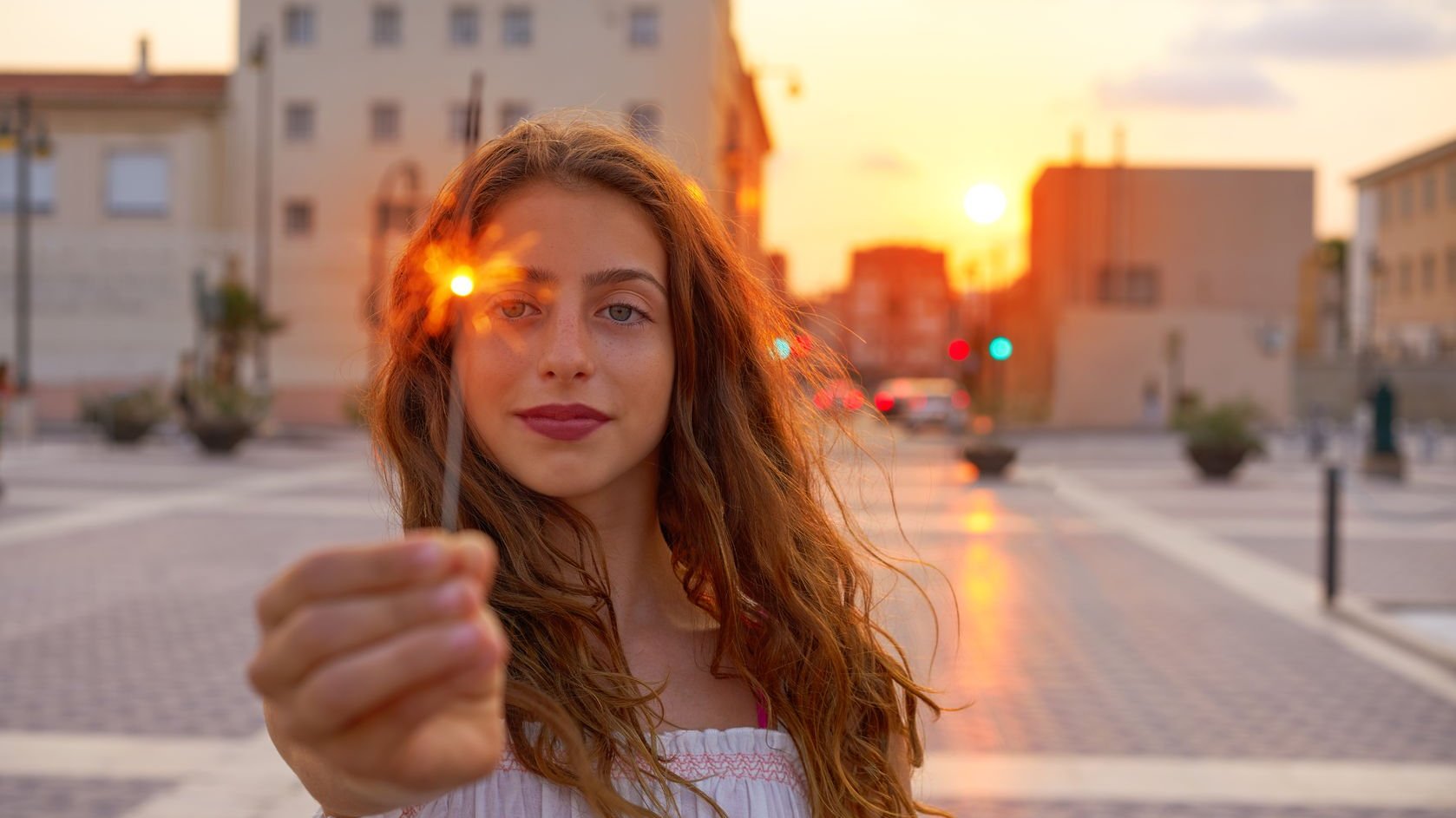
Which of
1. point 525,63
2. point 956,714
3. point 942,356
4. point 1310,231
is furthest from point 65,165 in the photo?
point 942,356

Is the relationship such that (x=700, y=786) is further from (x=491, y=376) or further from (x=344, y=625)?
(x=344, y=625)

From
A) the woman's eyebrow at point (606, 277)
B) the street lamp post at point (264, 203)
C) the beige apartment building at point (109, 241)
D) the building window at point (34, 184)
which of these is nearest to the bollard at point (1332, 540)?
the woman's eyebrow at point (606, 277)

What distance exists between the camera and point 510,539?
72.1 inches

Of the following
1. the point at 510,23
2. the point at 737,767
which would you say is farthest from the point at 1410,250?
the point at 737,767

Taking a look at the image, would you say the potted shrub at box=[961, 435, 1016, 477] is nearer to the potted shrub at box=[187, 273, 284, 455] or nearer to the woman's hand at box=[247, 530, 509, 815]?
the potted shrub at box=[187, 273, 284, 455]

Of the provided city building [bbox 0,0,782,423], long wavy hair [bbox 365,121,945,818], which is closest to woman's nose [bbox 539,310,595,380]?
long wavy hair [bbox 365,121,945,818]

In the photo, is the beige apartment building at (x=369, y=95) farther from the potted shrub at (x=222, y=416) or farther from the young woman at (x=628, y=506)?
the young woman at (x=628, y=506)

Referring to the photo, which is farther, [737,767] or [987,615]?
[987,615]

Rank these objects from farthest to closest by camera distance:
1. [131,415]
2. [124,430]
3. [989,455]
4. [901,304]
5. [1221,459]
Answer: [901,304]
[131,415]
[124,430]
[989,455]
[1221,459]

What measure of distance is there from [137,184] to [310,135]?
563 cm

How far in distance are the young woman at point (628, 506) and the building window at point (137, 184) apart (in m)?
48.3

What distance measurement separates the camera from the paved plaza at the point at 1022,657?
6172mm

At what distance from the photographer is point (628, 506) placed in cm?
203

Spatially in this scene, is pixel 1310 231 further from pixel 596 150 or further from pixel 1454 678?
pixel 596 150
